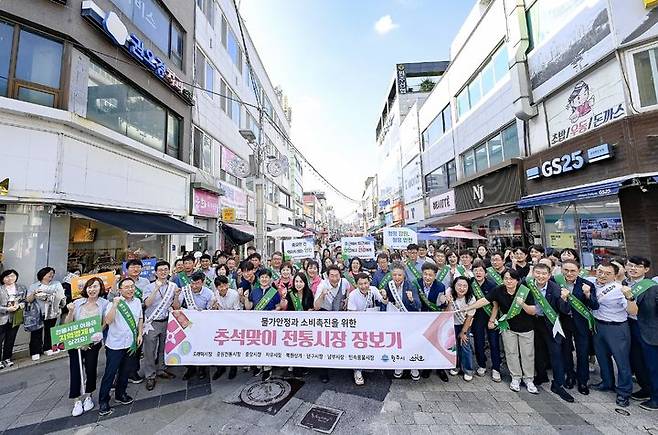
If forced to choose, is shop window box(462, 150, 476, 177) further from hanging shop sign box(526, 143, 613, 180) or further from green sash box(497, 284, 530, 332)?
green sash box(497, 284, 530, 332)

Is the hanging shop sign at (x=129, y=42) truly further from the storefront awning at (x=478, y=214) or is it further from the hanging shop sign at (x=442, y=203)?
the hanging shop sign at (x=442, y=203)

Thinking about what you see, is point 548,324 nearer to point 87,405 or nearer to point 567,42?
point 87,405

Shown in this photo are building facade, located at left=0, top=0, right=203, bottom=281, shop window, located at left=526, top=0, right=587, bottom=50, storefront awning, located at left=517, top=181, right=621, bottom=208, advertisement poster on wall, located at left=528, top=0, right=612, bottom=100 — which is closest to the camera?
building facade, located at left=0, top=0, right=203, bottom=281

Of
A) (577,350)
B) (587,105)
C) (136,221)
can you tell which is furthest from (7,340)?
(587,105)

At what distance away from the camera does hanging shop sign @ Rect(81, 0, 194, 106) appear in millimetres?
7836

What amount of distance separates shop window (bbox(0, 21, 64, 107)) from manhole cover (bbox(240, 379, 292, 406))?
8500 mm

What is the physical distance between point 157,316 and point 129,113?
27.4 feet

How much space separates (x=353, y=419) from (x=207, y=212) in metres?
12.9

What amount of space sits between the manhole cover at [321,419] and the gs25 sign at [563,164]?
392 inches

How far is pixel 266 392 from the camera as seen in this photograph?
4.45 meters

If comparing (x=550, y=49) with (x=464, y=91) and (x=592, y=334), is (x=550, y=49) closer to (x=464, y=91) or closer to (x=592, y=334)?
(x=464, y=91)

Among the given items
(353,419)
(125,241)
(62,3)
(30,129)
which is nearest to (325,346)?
(353,419)

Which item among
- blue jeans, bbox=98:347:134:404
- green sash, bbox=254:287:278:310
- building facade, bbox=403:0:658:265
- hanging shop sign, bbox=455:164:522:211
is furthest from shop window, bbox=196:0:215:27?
hanging shop sign, bbox=455:164:522:211

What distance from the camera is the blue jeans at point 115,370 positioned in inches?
158
